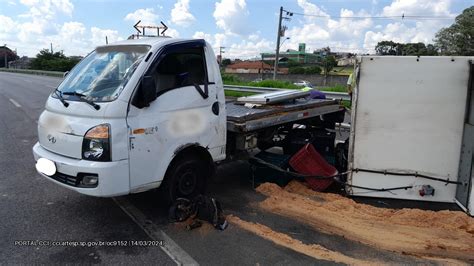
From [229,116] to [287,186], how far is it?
1356 millimetres

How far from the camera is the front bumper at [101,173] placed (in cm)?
404

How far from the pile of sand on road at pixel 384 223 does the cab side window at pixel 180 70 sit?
1.82 meters

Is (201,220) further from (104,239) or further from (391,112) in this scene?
(391,112)

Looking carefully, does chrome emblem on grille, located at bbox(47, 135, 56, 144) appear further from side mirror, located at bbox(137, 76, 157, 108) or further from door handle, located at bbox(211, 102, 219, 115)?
door handle, located at bbox(211, 102, 219, 115)

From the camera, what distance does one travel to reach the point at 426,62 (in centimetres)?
521

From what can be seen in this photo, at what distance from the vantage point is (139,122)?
424cm

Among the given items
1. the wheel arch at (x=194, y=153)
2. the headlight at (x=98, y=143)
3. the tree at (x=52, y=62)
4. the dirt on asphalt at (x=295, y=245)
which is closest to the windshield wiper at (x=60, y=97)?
the headlight at (x=98, y=143)

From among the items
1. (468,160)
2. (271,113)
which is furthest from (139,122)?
(468,160)

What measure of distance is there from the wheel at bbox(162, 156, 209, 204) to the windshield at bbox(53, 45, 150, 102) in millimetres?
1090

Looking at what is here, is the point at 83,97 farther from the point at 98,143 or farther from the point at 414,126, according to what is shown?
the point at 414,126

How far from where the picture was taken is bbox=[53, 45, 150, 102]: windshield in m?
4.35

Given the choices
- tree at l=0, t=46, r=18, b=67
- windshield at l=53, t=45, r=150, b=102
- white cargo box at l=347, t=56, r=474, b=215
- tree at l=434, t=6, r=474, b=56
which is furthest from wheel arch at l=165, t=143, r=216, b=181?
tree at l=0, t=46, r=18, b=67

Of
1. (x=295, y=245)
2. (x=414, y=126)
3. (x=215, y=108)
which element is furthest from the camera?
(x=414, y=126)

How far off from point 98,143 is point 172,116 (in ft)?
2.84
